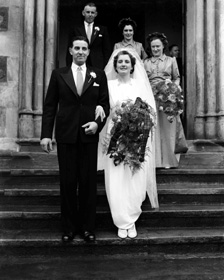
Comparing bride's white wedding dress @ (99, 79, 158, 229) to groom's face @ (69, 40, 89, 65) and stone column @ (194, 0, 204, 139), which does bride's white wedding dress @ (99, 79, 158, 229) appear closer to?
groom's face @ (69, 40, 89, 65)

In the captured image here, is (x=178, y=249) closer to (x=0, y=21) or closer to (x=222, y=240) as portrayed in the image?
(x=222, y=240)

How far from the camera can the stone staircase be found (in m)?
3.67

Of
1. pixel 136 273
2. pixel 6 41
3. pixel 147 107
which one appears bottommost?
pixel 136 273

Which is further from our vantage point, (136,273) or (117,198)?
(117,198)

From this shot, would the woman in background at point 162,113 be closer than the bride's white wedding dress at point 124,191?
No

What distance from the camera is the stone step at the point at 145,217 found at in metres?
3.99

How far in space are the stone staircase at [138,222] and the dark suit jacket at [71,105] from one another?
95 centimetres

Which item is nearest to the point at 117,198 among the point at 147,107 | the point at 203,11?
the point at 147,107

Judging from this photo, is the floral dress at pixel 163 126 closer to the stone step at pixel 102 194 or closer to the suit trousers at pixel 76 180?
the stone step at pixel 102 194

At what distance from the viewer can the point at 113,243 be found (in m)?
3.67

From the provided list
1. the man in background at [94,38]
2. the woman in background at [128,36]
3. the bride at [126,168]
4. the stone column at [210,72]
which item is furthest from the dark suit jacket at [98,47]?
the stone column at [210,72]

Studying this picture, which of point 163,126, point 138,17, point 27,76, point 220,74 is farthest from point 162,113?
point 138,17

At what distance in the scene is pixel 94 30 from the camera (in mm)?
5480

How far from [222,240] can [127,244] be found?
99 centimetres
